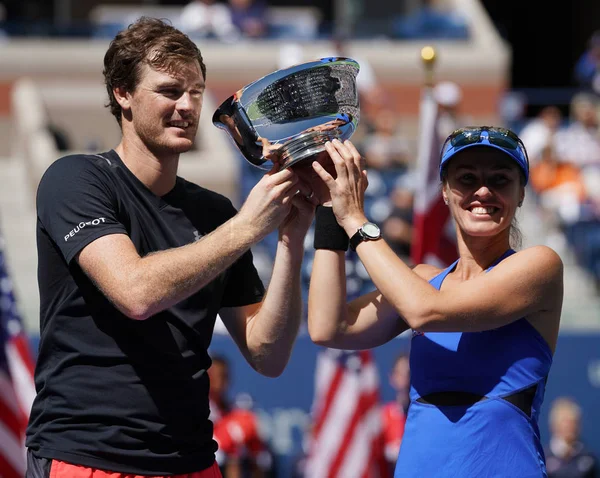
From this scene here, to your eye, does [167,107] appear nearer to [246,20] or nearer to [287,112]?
[287,112]

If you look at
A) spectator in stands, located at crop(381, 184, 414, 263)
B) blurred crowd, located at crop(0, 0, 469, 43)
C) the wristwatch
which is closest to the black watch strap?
the wristwatch

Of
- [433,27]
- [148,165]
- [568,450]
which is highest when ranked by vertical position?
[148,165]

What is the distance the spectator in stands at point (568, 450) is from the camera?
7.73 metres

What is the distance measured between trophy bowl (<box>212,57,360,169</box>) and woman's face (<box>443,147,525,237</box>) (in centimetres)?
40

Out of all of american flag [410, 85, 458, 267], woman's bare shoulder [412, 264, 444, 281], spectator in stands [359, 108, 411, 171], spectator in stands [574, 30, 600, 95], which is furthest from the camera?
spectator in stands [574, 30, 600, 95]

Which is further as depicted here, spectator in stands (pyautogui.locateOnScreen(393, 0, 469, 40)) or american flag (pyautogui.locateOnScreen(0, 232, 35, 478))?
spectator in stands (pyautogui.locateOnScreen(393, 0, 469, 40))

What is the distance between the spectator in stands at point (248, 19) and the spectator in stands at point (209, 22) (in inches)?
3.9

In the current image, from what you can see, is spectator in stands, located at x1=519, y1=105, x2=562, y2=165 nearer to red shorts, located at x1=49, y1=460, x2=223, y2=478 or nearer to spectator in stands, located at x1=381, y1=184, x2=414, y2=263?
spectator in stands, located at x1=381, y1=184, x2=414, y2=263

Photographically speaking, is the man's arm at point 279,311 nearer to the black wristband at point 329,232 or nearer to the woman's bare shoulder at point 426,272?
the black wristband at point 329,232

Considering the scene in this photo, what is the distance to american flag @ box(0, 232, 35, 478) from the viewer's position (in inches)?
231

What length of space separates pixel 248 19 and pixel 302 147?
12587mm

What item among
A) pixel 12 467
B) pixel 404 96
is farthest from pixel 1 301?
pixel 404 96

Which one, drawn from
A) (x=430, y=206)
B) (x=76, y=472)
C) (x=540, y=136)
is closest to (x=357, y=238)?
(x=76, y=472)

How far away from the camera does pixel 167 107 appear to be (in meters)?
2.93
